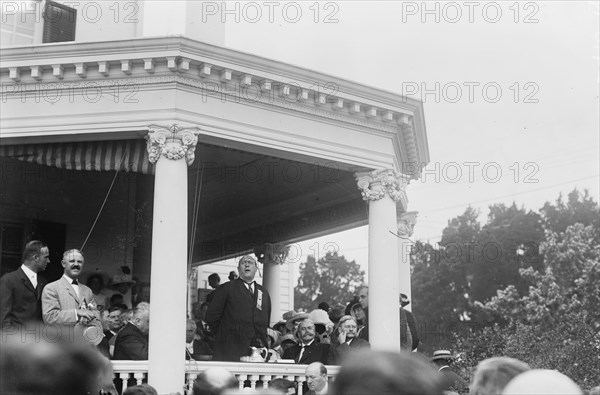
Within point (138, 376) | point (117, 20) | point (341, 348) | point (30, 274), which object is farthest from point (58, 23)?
point (341, 348)

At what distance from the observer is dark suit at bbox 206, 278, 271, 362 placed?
12445 millimetres

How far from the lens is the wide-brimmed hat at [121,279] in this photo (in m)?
17.5

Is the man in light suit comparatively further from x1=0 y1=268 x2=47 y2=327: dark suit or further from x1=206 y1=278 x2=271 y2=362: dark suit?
x1=206 y1=278 x2=271 y2=362: dark suit

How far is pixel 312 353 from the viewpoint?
12203 millimetres

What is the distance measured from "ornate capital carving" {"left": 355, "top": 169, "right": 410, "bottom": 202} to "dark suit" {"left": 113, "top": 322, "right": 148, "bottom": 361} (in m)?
4.78

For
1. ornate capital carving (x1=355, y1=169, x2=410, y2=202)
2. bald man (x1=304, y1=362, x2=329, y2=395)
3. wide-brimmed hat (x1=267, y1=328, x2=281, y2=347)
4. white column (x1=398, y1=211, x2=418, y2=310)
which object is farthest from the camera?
white column (x1=398, y1=211, x2=418, y2=310)

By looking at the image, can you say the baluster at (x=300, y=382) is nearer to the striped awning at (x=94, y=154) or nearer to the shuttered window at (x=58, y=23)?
the striped awning at (x=94, y=154)

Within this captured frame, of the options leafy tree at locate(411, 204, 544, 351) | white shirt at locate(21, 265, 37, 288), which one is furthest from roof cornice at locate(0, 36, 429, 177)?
leafy tree at locate(411, 204, 544, 351)

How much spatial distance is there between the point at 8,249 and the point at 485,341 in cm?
1204

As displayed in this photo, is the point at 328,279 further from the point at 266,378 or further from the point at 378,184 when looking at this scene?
the point at 266,378

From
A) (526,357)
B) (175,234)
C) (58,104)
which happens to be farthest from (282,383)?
(526,357)

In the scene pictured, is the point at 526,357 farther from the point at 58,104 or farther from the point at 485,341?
the point at 58,104

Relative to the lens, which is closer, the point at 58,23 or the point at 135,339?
the point at 135,339

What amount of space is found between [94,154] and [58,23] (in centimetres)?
460
